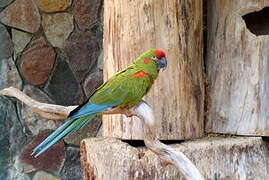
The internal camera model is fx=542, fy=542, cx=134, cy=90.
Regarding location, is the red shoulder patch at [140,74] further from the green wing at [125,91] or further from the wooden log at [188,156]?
the wooden log at [188,156]

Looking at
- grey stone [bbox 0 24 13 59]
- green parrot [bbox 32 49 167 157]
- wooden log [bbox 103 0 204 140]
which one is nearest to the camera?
green parrot [bbox 32 49 167 157]

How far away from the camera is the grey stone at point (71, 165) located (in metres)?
3.02

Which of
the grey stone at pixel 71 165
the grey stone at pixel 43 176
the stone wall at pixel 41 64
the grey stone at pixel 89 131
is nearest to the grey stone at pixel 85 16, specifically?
the stone wall at pixel 41 64

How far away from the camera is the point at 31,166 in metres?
3.02

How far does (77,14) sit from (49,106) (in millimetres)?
1288

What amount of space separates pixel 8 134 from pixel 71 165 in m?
0.39

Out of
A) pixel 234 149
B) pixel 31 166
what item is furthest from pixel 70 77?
pixel 234 149

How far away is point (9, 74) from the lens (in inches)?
116

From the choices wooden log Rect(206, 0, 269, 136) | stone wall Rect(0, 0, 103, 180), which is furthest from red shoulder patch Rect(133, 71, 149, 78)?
stone wall Rect(0, 0, 103, 180)

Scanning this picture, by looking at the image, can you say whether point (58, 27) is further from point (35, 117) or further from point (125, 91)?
point (125, 91)

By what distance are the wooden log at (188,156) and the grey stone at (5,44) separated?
1180mm

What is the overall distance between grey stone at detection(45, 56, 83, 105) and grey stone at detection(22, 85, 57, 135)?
0.15 feet

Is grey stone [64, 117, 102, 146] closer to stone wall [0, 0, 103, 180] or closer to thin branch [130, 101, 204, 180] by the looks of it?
stone wall [0, 0, 103, 180]

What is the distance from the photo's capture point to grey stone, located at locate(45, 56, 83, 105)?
9.74 ft
